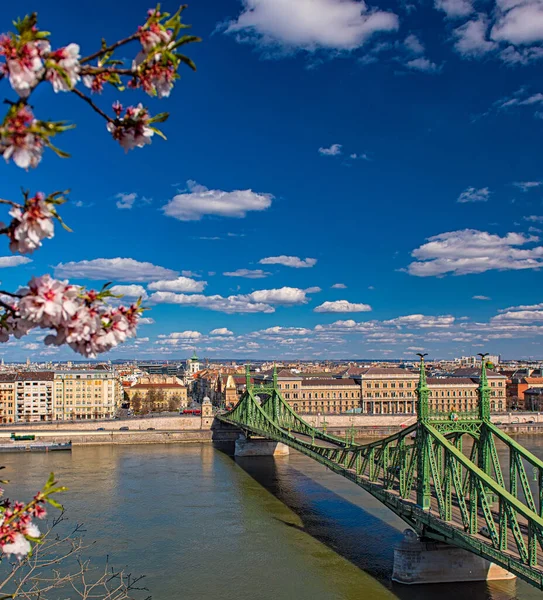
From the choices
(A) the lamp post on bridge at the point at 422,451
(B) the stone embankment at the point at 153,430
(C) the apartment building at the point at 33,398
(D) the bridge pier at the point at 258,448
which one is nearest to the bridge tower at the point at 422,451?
(A) the lamp post on bridge at the point at 422,451

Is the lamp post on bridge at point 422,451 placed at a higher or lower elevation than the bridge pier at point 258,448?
higher

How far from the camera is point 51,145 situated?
6.46ft

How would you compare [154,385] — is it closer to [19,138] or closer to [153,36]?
[153,36]

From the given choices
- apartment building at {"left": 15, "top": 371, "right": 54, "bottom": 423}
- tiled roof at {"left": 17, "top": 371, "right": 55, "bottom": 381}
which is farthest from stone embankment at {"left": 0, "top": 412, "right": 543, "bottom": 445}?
tiled roof at {"left": 17, "top": 371, "right": 55, "bottom": 381}

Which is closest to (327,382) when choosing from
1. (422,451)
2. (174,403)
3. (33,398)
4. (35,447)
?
(174,403)

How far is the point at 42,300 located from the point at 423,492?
16.2m

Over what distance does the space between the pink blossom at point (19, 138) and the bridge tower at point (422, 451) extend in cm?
1564

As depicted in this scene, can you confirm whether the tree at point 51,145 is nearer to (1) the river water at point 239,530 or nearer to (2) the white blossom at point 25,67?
(2) the white blossom at point 25,67

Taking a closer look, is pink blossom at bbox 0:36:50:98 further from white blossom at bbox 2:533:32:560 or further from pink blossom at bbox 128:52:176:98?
white blossom at bbox 2:533:32:560

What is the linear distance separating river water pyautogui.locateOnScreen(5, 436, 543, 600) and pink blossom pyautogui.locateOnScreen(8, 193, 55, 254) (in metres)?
15.6

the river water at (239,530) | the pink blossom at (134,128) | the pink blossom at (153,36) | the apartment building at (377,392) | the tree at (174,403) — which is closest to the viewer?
the pink blossom at (153,36)

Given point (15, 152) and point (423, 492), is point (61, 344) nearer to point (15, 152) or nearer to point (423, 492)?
point (15, 152)

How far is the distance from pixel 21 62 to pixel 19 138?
216mm

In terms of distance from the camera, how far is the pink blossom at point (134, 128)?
2.34 m
